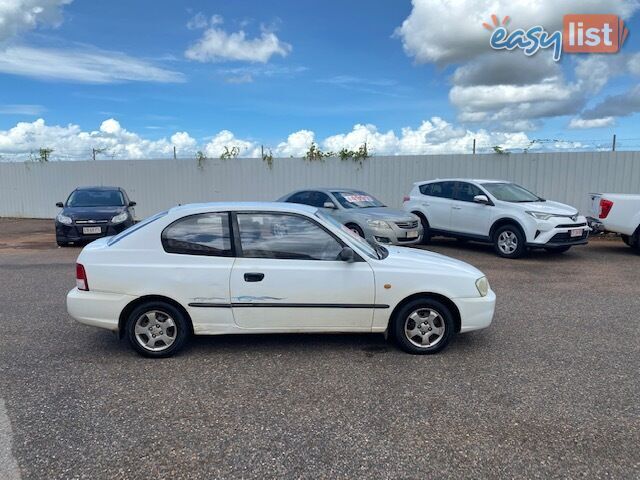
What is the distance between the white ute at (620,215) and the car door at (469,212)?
231 cm

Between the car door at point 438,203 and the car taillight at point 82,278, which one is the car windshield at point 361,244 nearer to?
the car taillight at point 82,278

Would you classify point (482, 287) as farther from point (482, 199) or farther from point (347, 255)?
point (482, 199)

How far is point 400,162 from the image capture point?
1526cm

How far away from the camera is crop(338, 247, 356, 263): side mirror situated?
174 inches

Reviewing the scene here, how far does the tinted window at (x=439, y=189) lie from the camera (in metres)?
11.5

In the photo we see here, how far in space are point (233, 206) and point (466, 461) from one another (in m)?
2.96

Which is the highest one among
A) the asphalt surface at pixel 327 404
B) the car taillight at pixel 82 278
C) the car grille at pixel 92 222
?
the car taillight at pixel 82 278

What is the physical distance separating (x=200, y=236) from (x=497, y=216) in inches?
300

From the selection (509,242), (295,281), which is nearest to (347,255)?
(295,281)

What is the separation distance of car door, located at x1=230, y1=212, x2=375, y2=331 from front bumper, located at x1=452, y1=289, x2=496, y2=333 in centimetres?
87

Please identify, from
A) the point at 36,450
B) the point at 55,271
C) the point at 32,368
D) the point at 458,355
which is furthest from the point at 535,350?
the point at 55,271

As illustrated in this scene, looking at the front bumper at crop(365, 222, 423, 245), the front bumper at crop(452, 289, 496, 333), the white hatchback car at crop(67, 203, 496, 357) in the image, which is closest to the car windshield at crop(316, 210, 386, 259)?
the white hatchback car at crop(67, 203, 496, 357)

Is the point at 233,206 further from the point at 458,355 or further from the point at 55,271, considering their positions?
the point at 55,271

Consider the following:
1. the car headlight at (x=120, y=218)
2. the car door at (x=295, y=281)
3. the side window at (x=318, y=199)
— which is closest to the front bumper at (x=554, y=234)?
the side window at (x=318, y=199)
